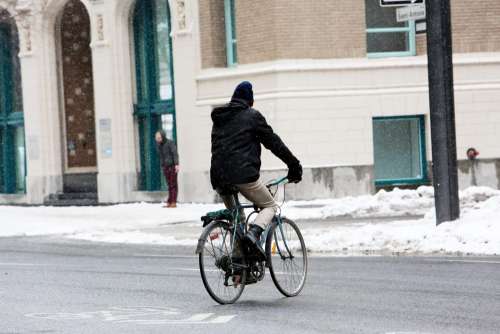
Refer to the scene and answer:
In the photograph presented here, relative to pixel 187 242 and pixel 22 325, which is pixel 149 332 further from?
pixel 187 242

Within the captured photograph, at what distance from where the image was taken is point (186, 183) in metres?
31.5

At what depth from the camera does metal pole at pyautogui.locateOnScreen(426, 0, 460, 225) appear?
17.5m

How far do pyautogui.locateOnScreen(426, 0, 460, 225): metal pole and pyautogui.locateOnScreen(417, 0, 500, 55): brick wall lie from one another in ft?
42.0

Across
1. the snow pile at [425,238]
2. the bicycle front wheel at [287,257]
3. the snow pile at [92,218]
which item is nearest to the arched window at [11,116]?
the snow pile at [92,218]

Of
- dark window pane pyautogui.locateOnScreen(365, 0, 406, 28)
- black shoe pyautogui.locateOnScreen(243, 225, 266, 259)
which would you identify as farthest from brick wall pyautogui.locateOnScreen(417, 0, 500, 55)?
black shoe pyautogui.locateOnScreen(243, 225, 266, 259)

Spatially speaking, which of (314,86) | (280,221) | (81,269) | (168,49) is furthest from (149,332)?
(168,49)

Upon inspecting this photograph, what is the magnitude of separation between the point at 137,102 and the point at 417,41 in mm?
7445

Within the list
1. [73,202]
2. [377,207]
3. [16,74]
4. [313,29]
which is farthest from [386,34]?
[16,74]

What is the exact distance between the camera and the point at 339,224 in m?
22.0

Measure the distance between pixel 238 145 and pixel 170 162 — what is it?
748 inches

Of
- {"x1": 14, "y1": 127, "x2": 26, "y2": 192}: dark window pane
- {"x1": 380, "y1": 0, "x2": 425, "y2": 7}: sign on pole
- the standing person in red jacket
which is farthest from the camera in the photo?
{"x1": 14, "y1": 127, "x2": 26, "y2": 192}: dark window pane

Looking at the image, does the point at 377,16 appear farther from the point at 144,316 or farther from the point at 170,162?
the point at 144,316

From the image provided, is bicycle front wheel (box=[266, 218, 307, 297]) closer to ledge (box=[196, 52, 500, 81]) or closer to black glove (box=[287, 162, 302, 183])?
black glove (box=[287, 162, 302, 183])

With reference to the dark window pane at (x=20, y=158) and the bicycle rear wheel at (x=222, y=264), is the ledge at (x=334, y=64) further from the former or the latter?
the bicycle rear wheel at (x=222, y=264)
